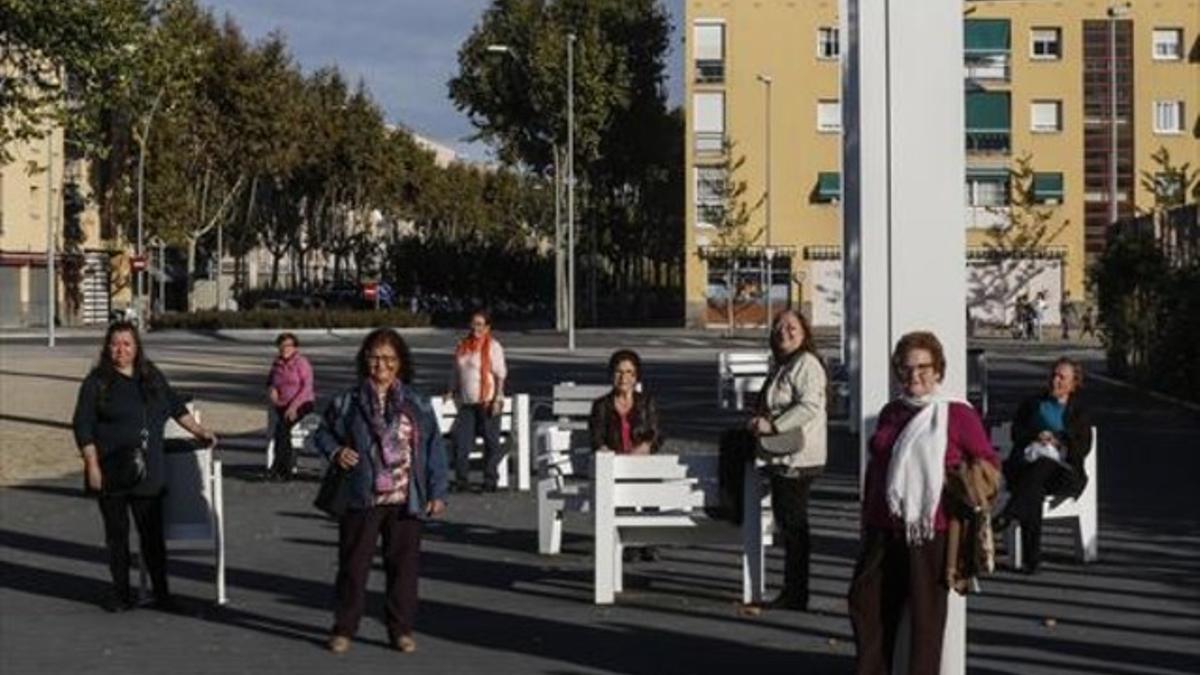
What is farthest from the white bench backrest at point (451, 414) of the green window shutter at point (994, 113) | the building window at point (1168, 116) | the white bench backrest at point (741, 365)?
the building window at point (1168, 116)

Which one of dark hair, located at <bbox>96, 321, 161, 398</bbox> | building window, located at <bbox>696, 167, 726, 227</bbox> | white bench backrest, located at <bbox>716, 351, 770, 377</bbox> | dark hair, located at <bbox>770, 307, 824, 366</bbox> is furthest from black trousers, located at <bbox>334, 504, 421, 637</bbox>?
building window, located at <bbox>696, 167, 726, 227</bbox>

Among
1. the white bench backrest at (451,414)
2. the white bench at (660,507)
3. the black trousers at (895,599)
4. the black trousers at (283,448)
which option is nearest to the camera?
the black trousers at (895,599)

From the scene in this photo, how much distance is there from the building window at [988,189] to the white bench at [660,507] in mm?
67786

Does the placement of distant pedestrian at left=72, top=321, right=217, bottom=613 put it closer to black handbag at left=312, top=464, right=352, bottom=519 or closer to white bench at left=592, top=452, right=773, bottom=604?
black handbag at left=312, top=464, right=352, bottom=519

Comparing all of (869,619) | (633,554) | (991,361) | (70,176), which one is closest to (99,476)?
(633,554)

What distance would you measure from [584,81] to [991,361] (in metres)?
35.7

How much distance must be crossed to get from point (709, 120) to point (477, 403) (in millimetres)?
62042

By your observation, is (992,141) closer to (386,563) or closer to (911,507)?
(386,563)

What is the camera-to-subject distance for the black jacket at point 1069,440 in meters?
14.0

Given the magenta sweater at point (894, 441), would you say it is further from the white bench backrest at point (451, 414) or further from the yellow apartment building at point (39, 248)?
the yellow apartment building at point (39, 248)

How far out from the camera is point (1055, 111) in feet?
262

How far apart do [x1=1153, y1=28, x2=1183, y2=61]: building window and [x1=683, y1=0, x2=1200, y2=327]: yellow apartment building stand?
0.05 metres

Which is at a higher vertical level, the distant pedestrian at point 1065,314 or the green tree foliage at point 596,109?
the green tree foliage at point 596,109

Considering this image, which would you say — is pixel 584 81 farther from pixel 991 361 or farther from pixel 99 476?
pixel 99 476
